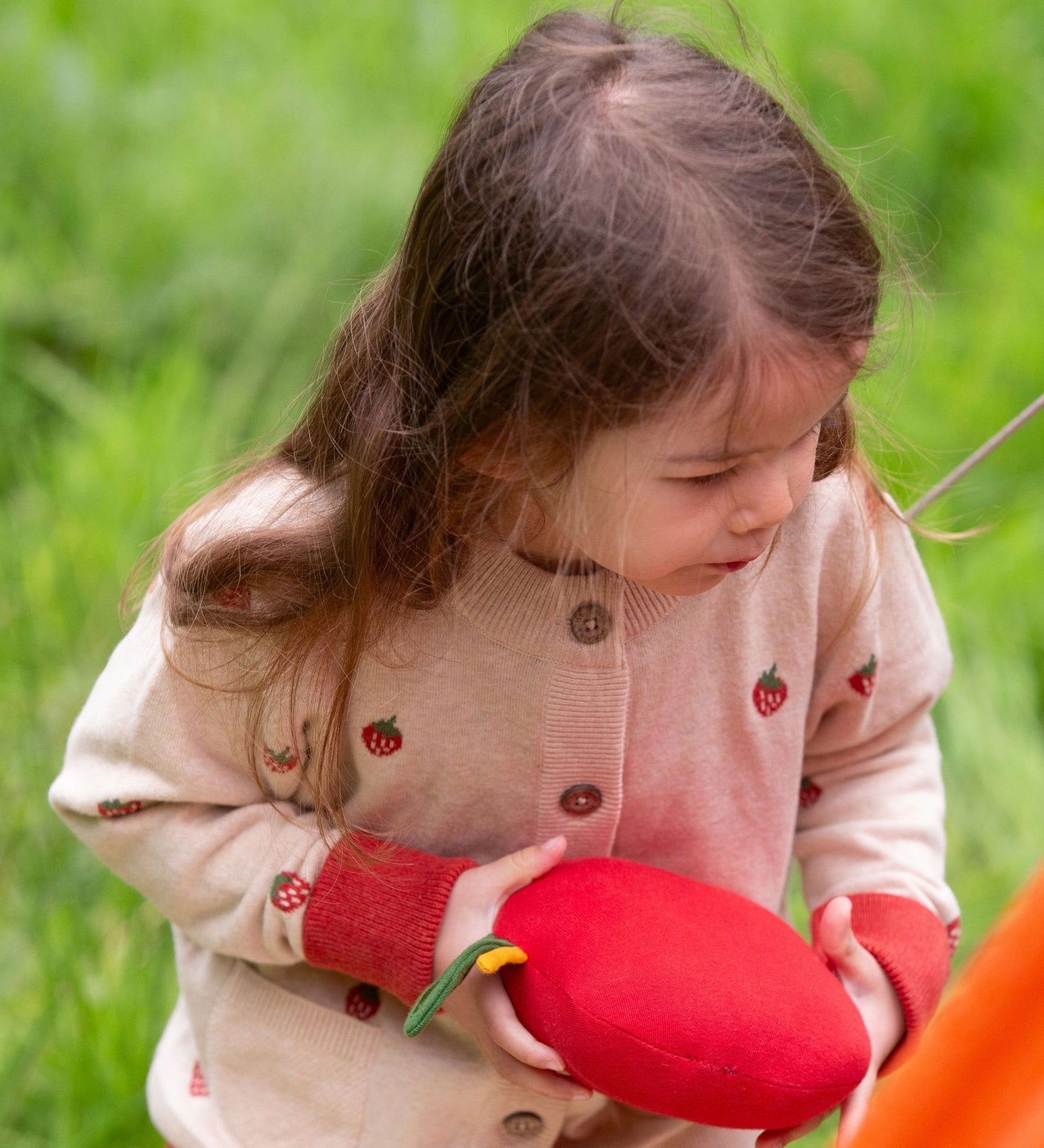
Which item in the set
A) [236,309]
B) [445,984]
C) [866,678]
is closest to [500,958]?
[445,984]

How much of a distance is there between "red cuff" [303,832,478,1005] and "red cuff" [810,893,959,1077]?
0.26 m

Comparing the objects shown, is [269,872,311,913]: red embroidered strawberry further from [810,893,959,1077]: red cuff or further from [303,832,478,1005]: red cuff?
[810,893,959,1077]: red cuff

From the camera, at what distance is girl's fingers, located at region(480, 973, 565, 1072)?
916 millimetres

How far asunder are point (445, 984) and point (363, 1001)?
182mm

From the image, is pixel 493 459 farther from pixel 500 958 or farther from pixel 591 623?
pixel 500 958

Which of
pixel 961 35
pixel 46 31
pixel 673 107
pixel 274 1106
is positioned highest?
pixel 961 35

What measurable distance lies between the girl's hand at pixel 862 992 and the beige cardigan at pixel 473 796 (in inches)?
0.6

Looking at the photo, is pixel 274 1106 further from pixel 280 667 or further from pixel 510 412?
pixel 510 412

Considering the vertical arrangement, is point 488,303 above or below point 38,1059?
above

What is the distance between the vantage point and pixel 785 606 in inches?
40.5

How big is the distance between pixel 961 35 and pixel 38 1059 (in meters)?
2.63

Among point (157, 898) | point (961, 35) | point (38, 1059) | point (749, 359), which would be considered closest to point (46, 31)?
point (961, 35)

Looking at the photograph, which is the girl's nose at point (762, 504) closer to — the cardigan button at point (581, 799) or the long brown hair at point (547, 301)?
the long brown hair at point (547, 301)

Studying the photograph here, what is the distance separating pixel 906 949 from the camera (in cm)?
102
